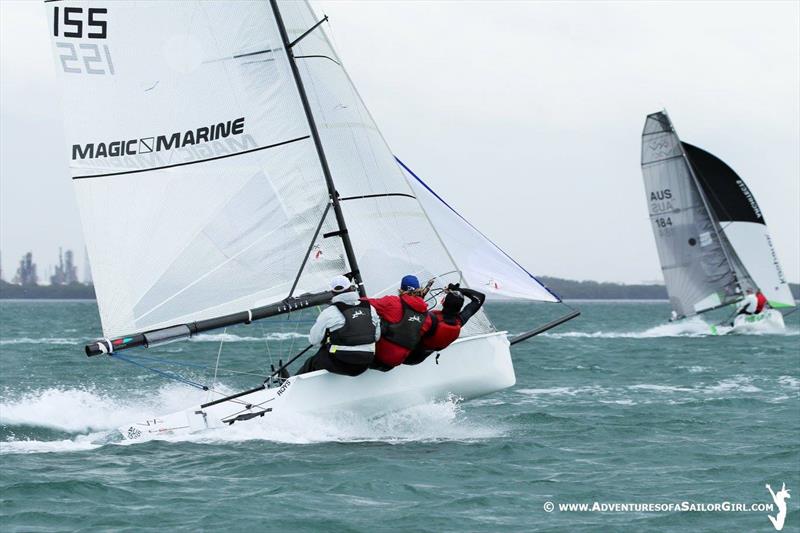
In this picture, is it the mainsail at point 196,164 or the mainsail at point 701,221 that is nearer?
the mainsail at point 196,164

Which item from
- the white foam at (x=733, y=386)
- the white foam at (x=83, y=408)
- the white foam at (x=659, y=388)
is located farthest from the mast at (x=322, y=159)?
the white foam at (x=733, y=386)

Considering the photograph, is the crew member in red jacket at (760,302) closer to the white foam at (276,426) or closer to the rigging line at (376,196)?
the white foam at (276,426)

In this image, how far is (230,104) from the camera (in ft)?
35.1

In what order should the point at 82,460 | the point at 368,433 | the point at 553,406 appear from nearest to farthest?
the point at 82,460, the point at 368,433, the point at 553,406

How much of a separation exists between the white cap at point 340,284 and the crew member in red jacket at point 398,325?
0.86ft

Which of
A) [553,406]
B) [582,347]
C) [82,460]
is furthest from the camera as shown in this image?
[582,347]

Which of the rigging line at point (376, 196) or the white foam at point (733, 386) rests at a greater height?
the rigging line at point (376, 196)

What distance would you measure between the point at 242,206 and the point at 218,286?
83 centimetres

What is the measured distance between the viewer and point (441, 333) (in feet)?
33.1

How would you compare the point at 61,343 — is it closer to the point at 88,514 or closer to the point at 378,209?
the point at 378,209

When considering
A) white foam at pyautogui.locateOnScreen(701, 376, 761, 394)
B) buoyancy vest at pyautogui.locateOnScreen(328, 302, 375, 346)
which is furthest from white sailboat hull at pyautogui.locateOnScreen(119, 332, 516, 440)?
white foam at pyautogui.locateOnScreen(701, 376, 761, 394)

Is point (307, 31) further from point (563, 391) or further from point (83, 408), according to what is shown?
point (563, 391)

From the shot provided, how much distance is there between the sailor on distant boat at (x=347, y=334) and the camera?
9.72 metres

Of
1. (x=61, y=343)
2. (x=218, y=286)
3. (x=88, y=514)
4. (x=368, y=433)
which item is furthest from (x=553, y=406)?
(x=61, y=343)
